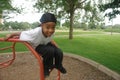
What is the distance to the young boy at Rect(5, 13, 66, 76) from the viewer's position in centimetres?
278

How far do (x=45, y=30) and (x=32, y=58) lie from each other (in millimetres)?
5034

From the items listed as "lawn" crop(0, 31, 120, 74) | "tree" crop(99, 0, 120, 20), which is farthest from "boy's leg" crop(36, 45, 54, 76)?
"tree" crop(99, 0, 120, 20)

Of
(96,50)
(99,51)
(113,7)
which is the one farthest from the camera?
(96,50)

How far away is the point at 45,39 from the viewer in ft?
9.96

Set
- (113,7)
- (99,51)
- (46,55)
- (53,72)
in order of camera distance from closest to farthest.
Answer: (46,55)
(53,72)
(113,7)
(99,51)

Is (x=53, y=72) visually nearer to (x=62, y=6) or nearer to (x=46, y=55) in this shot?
(x=46, y=55)

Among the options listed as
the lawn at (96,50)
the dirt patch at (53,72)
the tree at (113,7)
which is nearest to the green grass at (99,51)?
the lawn at (96,50)

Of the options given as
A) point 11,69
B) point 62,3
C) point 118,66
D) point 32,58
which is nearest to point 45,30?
point 11,69

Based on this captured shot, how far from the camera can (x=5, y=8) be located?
42.2 feet

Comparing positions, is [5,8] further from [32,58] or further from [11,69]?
[11,69]

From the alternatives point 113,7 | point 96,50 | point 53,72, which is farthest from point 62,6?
point 53,72

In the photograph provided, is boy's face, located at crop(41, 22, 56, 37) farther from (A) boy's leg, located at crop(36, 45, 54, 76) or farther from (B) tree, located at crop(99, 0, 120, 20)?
(B) tree, located at crop(99, 0, 120, 20)

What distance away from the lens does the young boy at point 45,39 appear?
278 cm

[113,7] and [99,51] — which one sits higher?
[113,7]
